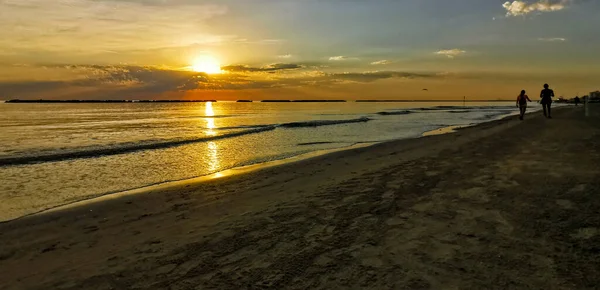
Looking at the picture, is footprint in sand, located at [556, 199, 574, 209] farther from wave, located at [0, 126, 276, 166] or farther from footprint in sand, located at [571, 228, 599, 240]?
wave, located at [0, 126, 276, 166]

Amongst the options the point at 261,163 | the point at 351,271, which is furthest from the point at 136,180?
the point at 351,271

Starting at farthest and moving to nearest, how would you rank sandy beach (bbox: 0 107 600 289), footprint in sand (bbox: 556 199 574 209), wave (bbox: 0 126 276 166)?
wave (bbox: 0 126 276 166)
footprint in sand (bbox: 556 199 574 209)
sandy beach (bbox: 0 107 600 289)

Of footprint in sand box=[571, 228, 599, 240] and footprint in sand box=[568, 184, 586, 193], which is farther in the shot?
footprint in sand box=[568, 184, 586, 193]

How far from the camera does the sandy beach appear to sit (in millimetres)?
4520

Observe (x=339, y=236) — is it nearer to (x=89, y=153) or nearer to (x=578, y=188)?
(x=578, y=188)

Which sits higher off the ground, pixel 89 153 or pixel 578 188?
pixel 578 188

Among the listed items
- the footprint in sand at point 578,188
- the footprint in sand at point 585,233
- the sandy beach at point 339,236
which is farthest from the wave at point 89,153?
the footprint in sand at point 585,233

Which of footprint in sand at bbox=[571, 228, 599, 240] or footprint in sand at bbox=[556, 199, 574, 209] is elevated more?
footprint in sand at bbox=[556, 199, 574, 209]

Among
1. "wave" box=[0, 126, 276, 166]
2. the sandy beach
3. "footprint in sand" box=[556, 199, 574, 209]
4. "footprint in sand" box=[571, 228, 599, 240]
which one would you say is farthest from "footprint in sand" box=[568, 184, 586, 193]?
"wave" box=[0, 126, 276, 166]

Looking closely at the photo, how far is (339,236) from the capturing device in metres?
5.88

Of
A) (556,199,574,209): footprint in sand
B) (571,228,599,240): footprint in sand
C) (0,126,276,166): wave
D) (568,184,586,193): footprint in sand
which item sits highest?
(568,184,586,193): footprint in sand

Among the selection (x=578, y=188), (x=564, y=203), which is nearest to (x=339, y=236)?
(x=564, y=203)

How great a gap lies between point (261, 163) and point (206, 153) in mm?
6005

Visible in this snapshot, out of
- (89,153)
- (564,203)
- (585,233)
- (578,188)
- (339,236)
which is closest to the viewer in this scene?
(585,233)
